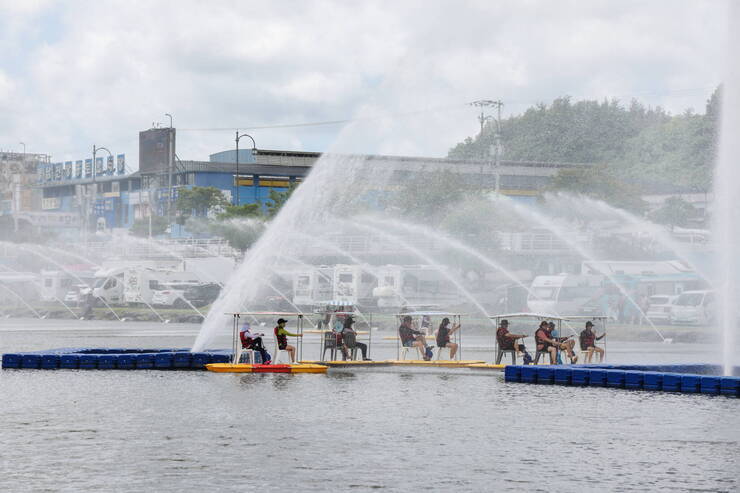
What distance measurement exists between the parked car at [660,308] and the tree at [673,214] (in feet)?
90.1

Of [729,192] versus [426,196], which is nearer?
[729,192]

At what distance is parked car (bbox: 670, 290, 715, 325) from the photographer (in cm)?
7550

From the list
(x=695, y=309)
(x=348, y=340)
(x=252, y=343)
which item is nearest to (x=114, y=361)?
(x=252, y=343)

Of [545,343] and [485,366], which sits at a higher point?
[545,343]

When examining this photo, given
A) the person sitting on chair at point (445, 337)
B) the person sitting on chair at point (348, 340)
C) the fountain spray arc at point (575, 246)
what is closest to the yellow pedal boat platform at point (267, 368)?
the person sitting on chair at point (348, 340)

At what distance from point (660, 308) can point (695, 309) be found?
2.75m

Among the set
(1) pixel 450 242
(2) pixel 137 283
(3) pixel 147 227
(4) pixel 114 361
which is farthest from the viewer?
(3) pixel 147 227

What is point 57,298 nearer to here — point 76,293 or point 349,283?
point 76,293

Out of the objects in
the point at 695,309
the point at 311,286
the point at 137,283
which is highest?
the point at 137,283

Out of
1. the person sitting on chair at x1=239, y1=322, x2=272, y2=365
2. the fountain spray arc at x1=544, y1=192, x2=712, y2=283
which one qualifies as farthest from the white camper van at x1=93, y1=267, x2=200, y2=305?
the person sitting on chair at x1=239, y1=322, x2=272, y2=365

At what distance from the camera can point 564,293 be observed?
79062mm

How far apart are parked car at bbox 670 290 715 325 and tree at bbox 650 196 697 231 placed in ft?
97.9

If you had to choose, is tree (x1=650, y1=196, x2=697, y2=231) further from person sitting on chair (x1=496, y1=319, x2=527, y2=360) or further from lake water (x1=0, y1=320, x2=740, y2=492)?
lake water (x1=0, y1=320, x2=740, y2=492)

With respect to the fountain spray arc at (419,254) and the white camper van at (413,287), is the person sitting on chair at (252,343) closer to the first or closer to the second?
the white camper van at (413,287)
